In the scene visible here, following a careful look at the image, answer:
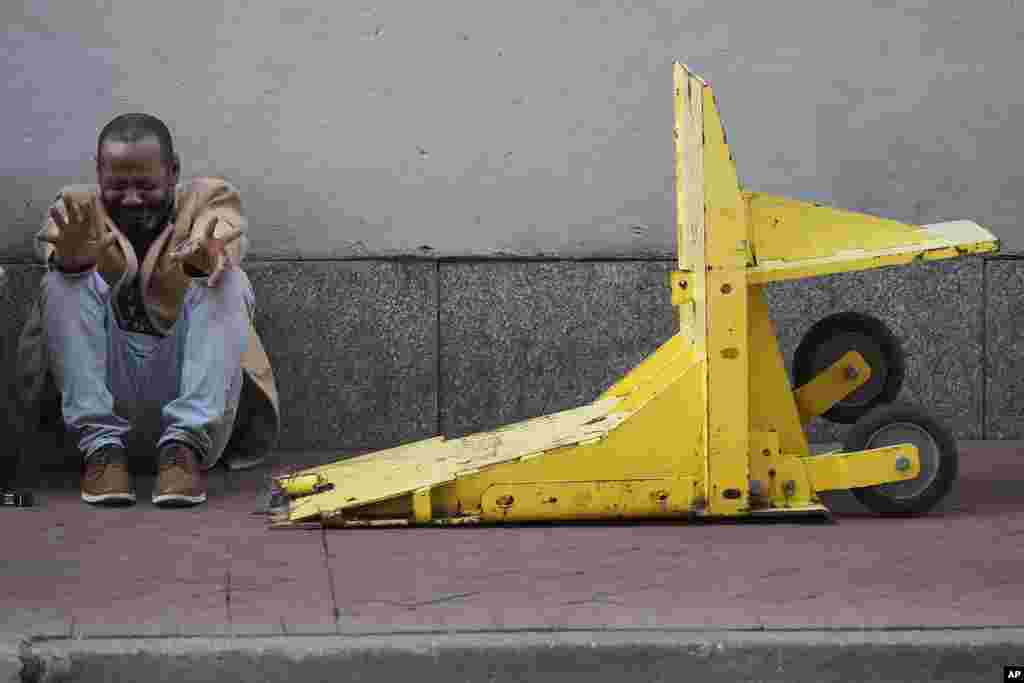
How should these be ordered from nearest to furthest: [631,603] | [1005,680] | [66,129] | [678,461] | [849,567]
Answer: [1005,680] < [631,603] < [849,567] < [678,461] < [66,129]

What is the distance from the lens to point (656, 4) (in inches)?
267

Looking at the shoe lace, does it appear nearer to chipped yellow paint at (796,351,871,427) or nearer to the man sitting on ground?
the man sitting on ground

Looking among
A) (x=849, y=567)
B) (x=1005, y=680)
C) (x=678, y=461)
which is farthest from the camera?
(x=678, y=461)

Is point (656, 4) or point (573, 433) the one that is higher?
point (656, 4)

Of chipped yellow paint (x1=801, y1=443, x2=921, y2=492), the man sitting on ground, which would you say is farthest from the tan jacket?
chipped yellow paint (x1=801, y1=443, x2=921, y2=492)

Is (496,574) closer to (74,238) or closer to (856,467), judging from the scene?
(856,467)

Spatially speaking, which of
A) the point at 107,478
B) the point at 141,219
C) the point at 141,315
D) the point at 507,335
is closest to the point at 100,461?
the point at 107,478

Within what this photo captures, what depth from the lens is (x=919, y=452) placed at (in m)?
5.23

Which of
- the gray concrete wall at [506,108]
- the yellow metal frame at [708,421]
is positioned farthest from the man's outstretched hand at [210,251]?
the gray concrete wall at [506,108]

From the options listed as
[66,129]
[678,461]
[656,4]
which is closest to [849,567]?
[678,461]

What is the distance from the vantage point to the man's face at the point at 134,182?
580 cm

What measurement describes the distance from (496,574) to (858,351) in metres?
1.69

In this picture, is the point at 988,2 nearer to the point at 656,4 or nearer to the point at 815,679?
the point at 656,4

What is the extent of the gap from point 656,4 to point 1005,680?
3665 millimetres
